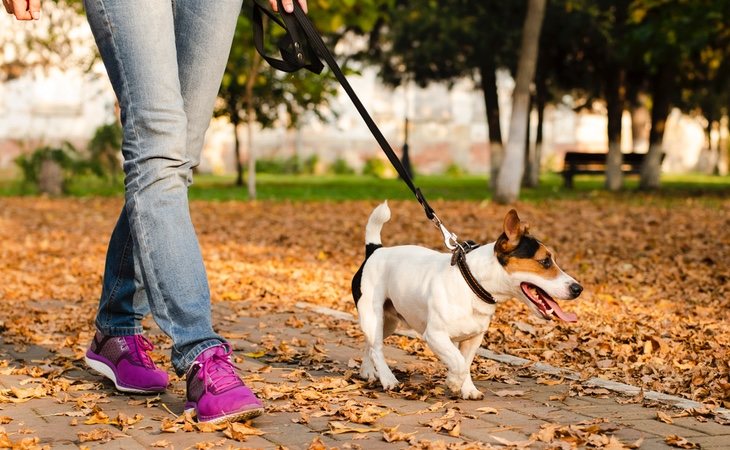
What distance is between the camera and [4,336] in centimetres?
648

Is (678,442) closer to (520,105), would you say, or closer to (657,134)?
(520,105)

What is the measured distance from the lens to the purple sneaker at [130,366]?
4.57 metres

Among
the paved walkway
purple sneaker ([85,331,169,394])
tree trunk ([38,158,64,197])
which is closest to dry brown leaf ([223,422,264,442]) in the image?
the paved walkway

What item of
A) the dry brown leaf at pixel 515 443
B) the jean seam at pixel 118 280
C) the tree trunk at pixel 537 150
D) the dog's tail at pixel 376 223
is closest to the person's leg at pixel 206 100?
the jean seam at pixel 118 280

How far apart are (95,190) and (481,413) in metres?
22.5

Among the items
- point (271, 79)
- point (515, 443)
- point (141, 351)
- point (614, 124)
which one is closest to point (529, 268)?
point (515, 443)

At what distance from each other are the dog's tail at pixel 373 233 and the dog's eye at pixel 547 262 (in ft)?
2.53

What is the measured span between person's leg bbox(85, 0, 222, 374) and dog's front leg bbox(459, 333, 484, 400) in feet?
3.52

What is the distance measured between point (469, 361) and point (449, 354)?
17 centimetres

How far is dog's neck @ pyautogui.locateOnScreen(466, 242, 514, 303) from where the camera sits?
4434 millimetres

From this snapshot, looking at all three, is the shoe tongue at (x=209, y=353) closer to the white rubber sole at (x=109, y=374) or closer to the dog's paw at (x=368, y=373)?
the white rubber sole at (x=109, y=374)

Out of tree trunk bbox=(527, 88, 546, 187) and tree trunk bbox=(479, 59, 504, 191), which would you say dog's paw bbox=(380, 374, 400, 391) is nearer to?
tree trunk bbox=(479, 59, 504, 191)

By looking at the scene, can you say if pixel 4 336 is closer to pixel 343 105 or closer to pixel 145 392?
pixel 145 392

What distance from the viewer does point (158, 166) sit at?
3.96 m
